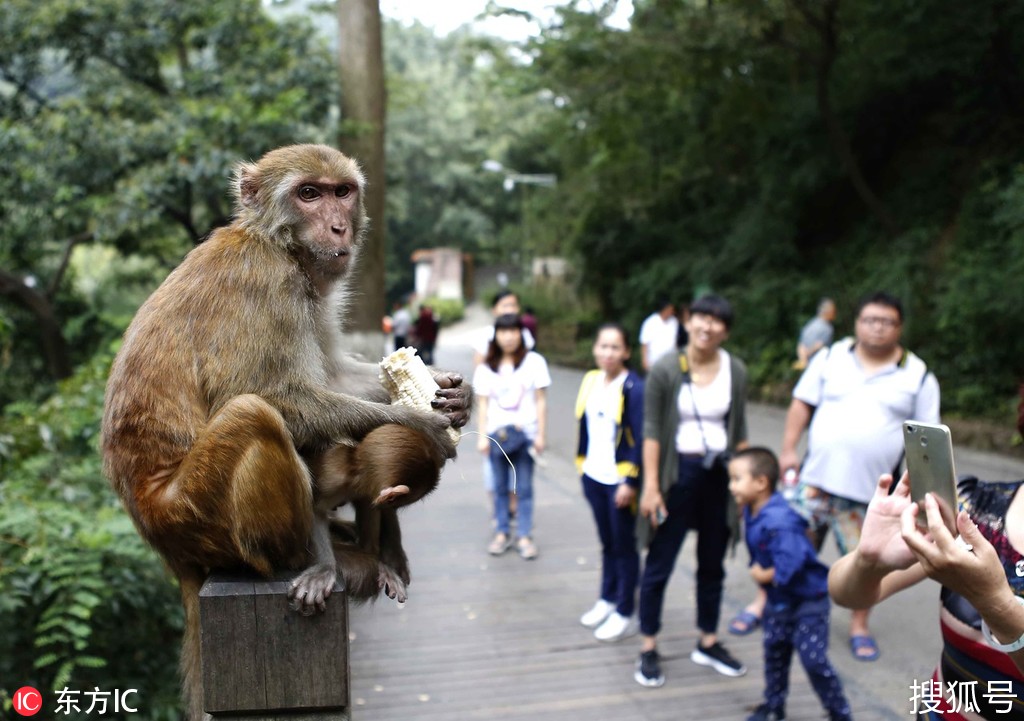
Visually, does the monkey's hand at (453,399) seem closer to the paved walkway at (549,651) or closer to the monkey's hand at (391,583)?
the monkey's hand at (391,583)

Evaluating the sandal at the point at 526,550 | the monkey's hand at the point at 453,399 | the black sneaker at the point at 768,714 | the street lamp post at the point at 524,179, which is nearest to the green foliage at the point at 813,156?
the street lamp post at the point at 524,179

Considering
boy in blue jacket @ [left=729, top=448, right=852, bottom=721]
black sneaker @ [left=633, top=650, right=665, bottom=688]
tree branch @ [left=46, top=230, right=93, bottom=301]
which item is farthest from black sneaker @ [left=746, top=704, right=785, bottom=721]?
tree branch @ [left=46, top=230, right=93, bottom=301]

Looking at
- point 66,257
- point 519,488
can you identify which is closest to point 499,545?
point 519,488

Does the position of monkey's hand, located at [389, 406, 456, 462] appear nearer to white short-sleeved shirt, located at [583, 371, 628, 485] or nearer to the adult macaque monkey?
the adult macaque monkey

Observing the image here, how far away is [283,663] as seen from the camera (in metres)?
2.12

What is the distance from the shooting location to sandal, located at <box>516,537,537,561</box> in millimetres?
6770

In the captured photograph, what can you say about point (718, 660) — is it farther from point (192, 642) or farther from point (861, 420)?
point (192, 642)

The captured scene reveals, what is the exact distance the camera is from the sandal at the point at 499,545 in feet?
22.6

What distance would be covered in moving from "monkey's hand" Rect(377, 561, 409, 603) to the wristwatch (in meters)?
1.36

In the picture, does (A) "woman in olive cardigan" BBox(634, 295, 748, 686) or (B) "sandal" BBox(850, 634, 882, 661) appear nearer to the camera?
(A) "woman in olive cardigan" BBox(634, 295, 748, 686)

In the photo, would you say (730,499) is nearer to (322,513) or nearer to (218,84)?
(322,513)

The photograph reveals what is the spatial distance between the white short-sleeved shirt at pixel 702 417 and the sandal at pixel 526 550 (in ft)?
7.55

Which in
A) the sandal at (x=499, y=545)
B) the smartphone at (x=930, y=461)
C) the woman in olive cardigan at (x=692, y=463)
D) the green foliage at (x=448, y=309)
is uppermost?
the smartphone at (x=930, y=461)

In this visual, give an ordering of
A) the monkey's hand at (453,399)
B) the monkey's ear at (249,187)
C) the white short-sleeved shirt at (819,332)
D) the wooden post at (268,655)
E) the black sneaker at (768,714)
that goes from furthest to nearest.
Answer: the white short-sleeved shirt at (819,332) → the black sneaker at (768,714) → the monkey's ear at (249,187) → the monkey's hand at (453,399) → the wooden post at (268,655)
